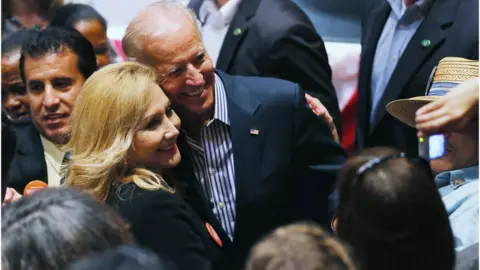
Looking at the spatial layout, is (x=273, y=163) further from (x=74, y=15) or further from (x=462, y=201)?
(x=74, y=15)

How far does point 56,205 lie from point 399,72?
160cm

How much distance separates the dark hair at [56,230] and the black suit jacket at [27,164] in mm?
942

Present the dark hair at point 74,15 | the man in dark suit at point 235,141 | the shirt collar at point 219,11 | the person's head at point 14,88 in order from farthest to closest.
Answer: the dark hair at point 74,15, the shirt collar at point 219,11, the person's head at point 14,88, the man in dark suit at point 235,141

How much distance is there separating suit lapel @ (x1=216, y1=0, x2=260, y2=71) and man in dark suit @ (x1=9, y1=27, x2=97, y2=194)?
0.49 meters

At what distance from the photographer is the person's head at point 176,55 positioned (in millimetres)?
2467

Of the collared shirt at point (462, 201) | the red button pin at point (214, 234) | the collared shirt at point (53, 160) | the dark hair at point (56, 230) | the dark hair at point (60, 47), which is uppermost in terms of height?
the dark hair at point (56, 230)

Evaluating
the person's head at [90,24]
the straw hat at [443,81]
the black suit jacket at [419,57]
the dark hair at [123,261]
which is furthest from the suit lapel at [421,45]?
the dark hair at [123,261]

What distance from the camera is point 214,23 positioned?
3.31 metres

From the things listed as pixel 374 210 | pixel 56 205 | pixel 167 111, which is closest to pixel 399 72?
pixel 167 111

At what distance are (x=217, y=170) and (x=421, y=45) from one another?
87 centimetres

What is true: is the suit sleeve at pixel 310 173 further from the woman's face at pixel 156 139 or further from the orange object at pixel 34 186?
the orange object at pixel 34 186

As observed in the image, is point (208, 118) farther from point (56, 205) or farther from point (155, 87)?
point (56, 205)

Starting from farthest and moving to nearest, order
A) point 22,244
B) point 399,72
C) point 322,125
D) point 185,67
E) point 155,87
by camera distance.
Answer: point 399,72 → point 322,125 → point 185,67 → point 155,87 → point 22,244

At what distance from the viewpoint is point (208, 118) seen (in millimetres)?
2568
